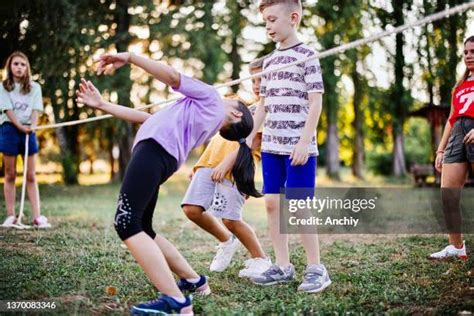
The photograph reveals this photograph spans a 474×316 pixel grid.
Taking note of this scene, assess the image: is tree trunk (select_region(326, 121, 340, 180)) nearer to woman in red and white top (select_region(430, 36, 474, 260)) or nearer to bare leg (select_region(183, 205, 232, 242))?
woman in red and white top (select_region(430, 36, 474, 260))

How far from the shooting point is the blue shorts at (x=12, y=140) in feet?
18.0

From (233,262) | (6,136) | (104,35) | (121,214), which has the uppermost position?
(104,35)

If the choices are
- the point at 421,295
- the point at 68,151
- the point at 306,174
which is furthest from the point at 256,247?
the point at 68,151

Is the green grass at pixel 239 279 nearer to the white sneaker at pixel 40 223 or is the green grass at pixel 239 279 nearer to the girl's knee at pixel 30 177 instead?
the white sneaker at pixel 40 223

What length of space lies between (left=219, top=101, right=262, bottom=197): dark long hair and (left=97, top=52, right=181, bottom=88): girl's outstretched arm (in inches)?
22.2

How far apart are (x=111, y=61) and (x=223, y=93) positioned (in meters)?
4.96

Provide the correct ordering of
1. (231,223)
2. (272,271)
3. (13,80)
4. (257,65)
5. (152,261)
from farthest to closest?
1. (13,80)
2. (257,65)
3. (231,223)
4. (272,271)
5. (152,261)

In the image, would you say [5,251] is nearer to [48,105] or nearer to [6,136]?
[6,136]

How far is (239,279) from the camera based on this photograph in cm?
362

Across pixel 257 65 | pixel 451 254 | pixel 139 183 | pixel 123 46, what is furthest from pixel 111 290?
pixel 123 46

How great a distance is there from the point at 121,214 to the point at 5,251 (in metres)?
2.02

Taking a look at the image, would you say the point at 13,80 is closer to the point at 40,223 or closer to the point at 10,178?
the point at 10,178

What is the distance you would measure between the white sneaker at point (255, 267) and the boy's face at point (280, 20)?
1486mm

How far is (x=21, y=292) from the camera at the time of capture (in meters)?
2.95
